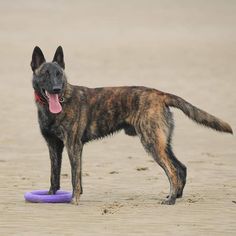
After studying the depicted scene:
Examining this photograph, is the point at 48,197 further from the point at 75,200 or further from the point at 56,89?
the point at 56,89

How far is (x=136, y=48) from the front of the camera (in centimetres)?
2942

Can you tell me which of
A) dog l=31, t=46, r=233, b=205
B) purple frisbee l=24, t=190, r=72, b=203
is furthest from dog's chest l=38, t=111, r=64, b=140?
purple frisbee l=24, t=190, r=72, b=203

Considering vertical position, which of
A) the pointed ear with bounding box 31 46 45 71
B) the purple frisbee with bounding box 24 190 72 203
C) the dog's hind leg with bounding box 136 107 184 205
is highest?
the pointed ear with bounding box 31 46 45 71

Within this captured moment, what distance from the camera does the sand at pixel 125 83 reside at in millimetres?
8141

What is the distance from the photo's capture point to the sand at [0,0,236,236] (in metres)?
8.14

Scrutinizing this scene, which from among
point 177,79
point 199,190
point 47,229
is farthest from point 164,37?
point 47,229

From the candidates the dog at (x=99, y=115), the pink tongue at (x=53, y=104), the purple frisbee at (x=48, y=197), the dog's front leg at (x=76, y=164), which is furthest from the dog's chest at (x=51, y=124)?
the purple frisbee at (x=48, y=197)

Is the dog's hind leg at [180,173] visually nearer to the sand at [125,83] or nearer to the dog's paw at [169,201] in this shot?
the sand at [125,83]

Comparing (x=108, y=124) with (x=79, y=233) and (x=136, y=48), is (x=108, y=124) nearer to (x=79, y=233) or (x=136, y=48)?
(x=79, y=233)

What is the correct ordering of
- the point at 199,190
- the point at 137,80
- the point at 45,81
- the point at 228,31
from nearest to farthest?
the point at 45,81
the point at 199,190
the point at 137,80
the point at 228,31

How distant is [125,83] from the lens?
2275 centimetres

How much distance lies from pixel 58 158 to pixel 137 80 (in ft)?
45.8

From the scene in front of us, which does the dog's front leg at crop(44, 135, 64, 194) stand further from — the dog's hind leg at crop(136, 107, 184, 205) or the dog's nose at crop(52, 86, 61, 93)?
the dog's hind leg at crop(136, 107, 184, 205)

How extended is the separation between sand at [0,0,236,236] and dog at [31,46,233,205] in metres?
0.49
